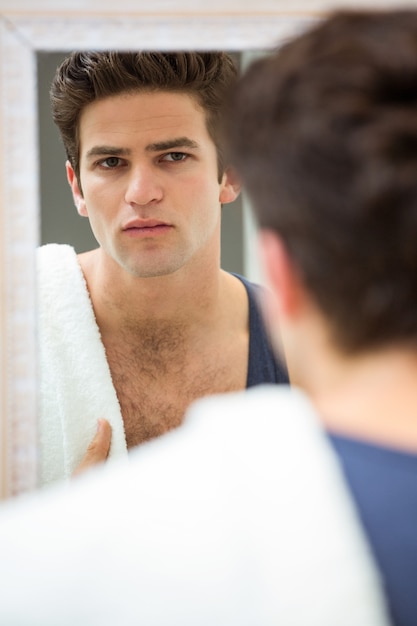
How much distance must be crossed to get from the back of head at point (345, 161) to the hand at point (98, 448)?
50 centimetres

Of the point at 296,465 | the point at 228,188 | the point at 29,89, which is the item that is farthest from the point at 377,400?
the point at 29,89

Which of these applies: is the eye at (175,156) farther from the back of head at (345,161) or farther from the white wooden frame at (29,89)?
the back of head at (345,161)

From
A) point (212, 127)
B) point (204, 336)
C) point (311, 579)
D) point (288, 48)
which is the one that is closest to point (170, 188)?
point (212, 127)

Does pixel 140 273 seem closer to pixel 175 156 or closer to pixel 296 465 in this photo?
pixel 175 156

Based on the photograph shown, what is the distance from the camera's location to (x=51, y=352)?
35.9 inches

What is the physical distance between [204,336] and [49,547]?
0.48 m

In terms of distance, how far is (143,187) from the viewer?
2.95 feet

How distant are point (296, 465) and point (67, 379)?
19.3 inches

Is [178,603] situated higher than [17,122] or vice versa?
[17,122]

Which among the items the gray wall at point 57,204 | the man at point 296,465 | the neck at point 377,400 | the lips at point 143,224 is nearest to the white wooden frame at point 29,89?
the gray wall at point 57,204

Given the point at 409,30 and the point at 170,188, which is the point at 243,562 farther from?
the point at 170,188

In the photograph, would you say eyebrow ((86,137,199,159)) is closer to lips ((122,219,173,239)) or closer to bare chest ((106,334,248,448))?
lips ((122,219,173,239))

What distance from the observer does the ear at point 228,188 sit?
88 cm

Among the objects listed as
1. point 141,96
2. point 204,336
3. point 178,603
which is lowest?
point 178,603
